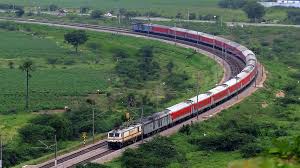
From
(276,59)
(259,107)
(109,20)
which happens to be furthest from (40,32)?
(259,107)

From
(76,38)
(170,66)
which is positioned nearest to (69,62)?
(76,38)

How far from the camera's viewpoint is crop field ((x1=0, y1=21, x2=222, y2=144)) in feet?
265

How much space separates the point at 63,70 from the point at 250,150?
6225cm

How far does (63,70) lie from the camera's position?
110m

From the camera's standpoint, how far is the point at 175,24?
572ft

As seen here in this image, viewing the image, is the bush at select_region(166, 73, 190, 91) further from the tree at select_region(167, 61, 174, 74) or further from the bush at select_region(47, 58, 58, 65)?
the bush at select_region(47, 58, 58, 65)

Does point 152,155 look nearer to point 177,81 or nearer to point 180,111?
point 180,111

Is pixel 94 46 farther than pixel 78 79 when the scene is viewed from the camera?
Yes

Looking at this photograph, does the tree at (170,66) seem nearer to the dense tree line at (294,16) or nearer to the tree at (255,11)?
the tree at (255,11)

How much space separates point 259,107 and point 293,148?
223 feet

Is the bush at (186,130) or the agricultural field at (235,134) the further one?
the bush at (186,130)

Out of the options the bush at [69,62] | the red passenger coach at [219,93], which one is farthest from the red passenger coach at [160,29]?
the red passenger coach at [219,93]

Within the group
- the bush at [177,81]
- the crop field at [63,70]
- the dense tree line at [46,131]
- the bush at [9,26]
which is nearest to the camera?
the dense tree line at [46,131]

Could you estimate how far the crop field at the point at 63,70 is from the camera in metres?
80.8
